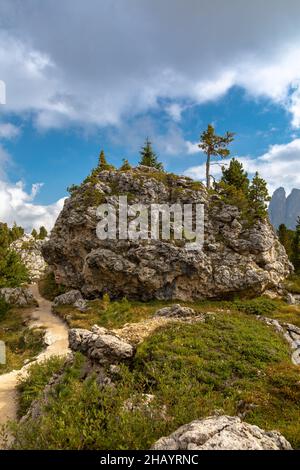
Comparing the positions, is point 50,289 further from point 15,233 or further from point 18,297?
point 15,233

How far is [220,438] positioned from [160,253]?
102 ft

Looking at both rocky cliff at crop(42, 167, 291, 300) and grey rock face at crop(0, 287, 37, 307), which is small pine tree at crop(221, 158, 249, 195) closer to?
rocky cliff at crop(42, 167, 291, 300)

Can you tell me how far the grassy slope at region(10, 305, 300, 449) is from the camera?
8.40m

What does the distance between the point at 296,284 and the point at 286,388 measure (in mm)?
31765

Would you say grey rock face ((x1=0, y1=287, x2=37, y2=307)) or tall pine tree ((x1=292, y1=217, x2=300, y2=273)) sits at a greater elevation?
tall pine tree ((x1=292, y1=217, x2=300, y2=273))

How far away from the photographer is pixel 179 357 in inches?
655

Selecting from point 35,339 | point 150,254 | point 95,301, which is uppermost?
point 150,254

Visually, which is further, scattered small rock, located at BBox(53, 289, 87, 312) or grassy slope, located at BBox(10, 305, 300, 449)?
scattered small rock, located at BBox(53, 289, 87, 312)

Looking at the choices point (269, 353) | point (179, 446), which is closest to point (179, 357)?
point (269, 353)

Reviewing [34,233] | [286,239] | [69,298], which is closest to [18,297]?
[69,298]

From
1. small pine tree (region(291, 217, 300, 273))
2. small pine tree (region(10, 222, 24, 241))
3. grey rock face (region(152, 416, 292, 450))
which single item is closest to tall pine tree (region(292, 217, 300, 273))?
small pine tree (region(291, 217, 300, 273))

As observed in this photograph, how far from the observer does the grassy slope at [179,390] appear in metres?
8.40

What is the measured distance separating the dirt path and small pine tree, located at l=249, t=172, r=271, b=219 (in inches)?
1209
